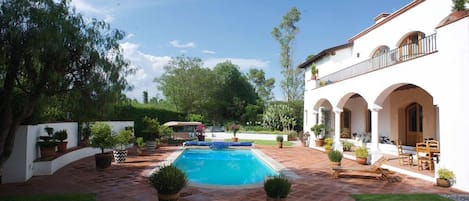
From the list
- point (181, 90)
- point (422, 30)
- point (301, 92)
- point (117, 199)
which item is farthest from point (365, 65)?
point (181, 90)

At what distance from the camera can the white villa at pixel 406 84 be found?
8641 millimetres

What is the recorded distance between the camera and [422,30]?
48.4ft

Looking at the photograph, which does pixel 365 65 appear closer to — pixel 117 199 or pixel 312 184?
pixel 312 184

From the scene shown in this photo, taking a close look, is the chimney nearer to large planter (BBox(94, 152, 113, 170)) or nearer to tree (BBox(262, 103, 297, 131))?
tree (BBox(262, 103, 297, 131))

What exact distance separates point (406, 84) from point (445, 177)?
464 cm

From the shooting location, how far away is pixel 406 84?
1229cm

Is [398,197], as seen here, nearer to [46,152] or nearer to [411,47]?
[411,47]

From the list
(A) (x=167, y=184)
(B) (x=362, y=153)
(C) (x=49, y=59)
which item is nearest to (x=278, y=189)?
(A) (x=167, y=184)

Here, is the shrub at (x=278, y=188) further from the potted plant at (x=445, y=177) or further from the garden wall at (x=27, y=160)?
the garden wall at (x=27, y=160)

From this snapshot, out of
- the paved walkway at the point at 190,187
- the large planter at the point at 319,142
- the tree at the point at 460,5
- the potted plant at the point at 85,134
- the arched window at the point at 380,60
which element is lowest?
the paved walkway at the point at 190,187

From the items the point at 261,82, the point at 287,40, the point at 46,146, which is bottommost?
the point at 46,146

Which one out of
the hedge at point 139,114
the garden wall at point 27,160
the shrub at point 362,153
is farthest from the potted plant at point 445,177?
the hedge at point 139,114

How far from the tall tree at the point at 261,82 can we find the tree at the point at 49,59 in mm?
45453

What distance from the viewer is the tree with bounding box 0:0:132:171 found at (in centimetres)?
634
